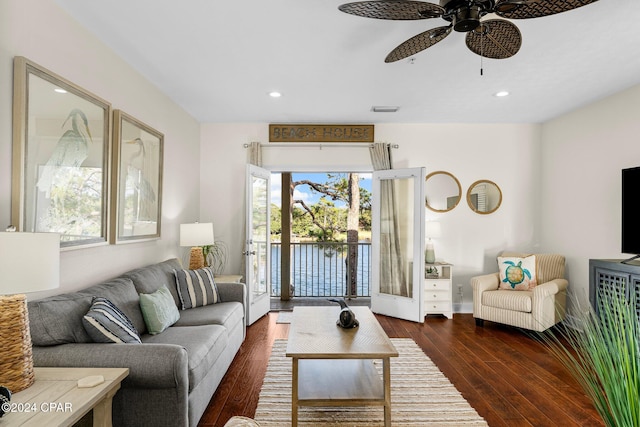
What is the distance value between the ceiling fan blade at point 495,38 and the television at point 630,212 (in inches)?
85.0

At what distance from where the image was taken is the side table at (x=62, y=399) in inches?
52.2

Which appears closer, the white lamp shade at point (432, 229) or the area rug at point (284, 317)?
the area rug at point (284, 317)

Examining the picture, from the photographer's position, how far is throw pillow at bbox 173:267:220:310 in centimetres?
327

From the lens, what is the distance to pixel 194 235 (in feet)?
12.8

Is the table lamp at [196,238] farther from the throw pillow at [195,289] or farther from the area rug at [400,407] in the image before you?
the area rug at [400,407]

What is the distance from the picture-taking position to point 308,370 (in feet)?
8.47

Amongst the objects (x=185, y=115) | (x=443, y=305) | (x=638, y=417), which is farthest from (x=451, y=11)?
(x=443, y=305)

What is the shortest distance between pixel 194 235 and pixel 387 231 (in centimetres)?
258

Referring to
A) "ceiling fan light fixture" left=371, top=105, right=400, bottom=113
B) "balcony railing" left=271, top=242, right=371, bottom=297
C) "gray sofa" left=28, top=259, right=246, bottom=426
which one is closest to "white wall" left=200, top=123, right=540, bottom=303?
"ceiling fan light fixture" left=371, top=105, right=400, bottom=113

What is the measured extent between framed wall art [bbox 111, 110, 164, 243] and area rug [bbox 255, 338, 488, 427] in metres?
1.74

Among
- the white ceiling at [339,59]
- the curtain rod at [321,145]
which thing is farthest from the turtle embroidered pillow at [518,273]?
the curtain rod at [321,145]

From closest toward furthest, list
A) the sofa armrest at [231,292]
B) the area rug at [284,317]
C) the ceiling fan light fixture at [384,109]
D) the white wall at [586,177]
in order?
the sofa armrest at [231,292], the white wall at [586,177], the ceiling fan light fixture at [384,109], the area rug at [284,317]

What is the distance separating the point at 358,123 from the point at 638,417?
4593 mm

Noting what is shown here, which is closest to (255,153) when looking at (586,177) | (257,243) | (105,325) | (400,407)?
(257,243)
